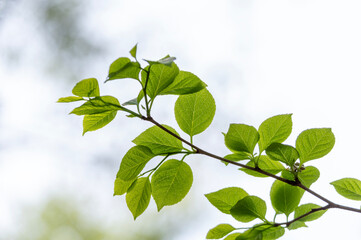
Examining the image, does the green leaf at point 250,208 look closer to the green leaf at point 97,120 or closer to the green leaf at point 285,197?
the green leaf at point 285,197

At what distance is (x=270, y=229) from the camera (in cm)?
39

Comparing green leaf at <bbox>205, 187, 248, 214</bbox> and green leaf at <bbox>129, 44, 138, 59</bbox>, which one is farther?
green leaf at <bbox>205, 187, 248, 214</bbox>

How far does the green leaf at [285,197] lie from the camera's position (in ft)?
1.33

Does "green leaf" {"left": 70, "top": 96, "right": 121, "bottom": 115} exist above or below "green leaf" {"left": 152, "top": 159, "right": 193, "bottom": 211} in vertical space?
above

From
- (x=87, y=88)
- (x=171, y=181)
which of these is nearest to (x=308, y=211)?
(x=171, y=181)

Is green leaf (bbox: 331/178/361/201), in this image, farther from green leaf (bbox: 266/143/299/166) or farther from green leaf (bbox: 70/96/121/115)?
green leaf (bbox: 70/96/121/115)

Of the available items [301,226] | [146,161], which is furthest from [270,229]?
[146,161]

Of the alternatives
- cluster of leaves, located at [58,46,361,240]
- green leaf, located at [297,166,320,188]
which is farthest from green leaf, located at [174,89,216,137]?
green leaf, located at [297,166,320,188]

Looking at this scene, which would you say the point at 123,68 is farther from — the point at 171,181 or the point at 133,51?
the point at 171,181

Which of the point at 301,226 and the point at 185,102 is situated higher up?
the point at 185,102

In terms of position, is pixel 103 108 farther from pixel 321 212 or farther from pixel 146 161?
pixel 321 212

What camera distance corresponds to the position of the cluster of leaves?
0.38 m

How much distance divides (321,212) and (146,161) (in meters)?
0.17

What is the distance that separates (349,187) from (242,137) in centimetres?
12
